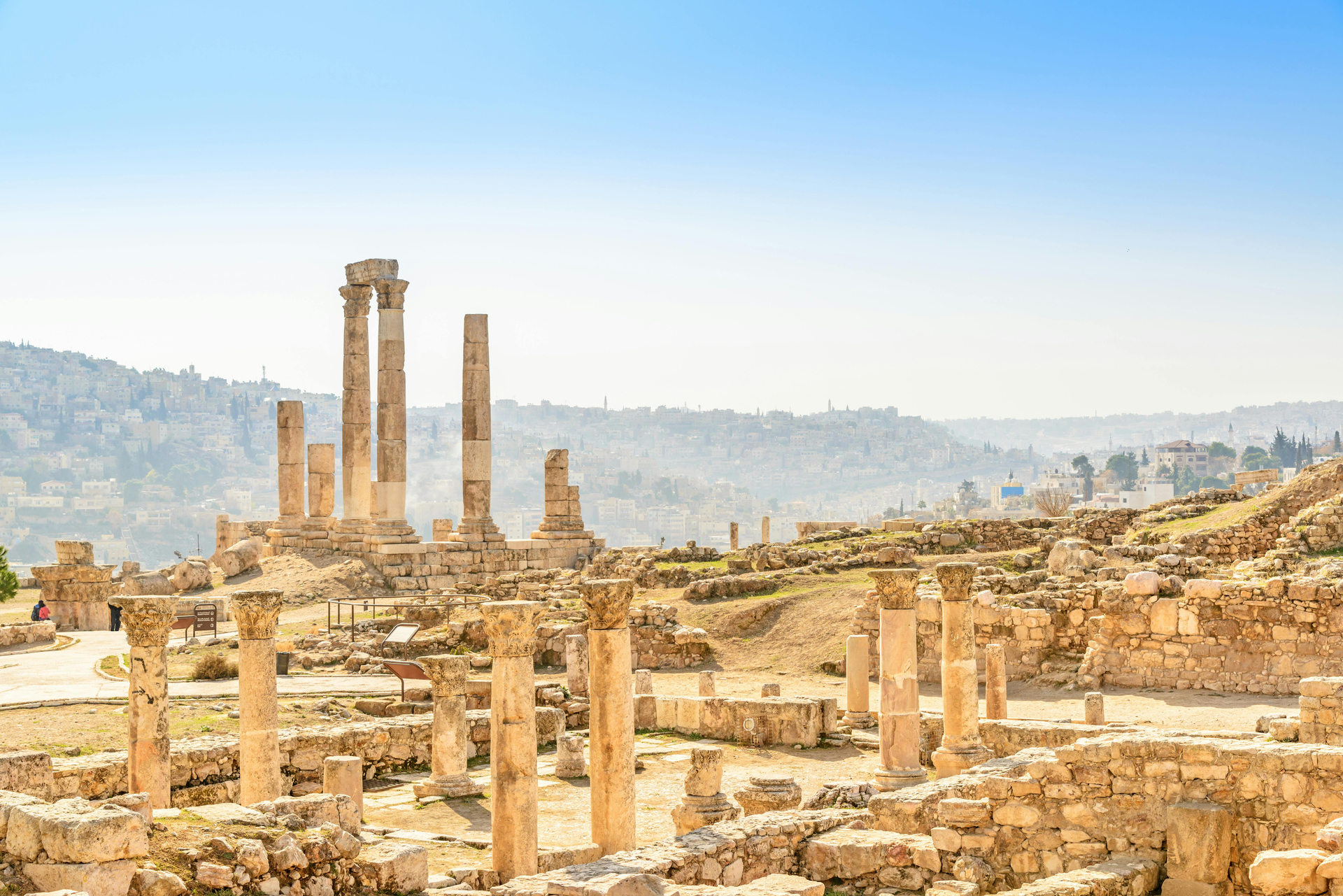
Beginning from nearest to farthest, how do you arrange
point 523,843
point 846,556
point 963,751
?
point 523,843, point 963,751, point 846,556

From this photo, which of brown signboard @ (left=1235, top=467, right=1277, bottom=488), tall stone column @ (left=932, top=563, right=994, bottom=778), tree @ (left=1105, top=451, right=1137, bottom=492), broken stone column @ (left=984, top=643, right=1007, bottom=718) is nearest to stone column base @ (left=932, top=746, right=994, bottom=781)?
tall stone column @ (left=932, top=563, right=994, bottom=778)

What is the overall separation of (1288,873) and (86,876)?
8.31 metres

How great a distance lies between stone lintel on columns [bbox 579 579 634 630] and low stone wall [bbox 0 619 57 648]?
1716 cm

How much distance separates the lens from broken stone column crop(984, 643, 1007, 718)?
17562 mm

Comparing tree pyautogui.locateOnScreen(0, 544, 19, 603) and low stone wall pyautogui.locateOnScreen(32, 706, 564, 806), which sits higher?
tree pyautogui.locateOnScreen(0, 544, 19, 603)

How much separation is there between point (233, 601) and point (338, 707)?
17.5 feet

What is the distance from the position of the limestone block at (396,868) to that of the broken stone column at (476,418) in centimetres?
2458

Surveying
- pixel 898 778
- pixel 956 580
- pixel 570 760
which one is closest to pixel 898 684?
pixel 898 778

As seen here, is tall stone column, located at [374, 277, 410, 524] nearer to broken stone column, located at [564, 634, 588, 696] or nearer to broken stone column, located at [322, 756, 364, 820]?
broken stone column, located at [564, 634, 588, 696]

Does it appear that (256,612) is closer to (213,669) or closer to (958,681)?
(958,681)

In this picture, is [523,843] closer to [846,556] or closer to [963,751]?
[963,751]

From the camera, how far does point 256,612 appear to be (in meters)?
13.0

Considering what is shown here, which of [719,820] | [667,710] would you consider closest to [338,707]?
[667,710]

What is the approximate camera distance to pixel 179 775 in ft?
45.8
